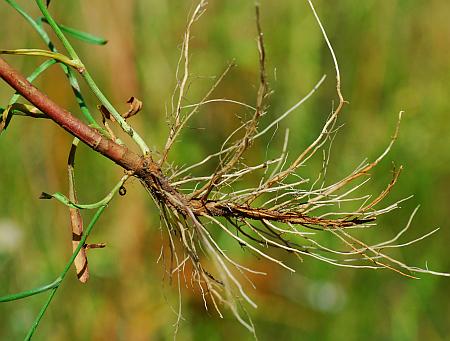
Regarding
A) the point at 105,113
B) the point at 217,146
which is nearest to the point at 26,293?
the point at 105,113

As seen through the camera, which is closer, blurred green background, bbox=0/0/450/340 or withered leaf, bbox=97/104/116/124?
withered leaf, bbox=97/104/116/124

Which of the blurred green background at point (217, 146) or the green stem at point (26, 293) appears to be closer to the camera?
the green stem at point (26, 293)

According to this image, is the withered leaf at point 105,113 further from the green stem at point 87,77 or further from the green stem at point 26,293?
the green stem at point 26,293

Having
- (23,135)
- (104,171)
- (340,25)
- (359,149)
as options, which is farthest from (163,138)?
(340,25)

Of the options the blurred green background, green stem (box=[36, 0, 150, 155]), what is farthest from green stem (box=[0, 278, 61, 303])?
the blurred green background

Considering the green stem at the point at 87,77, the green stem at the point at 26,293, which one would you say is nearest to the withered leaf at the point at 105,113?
the green stem at the point at 87,77

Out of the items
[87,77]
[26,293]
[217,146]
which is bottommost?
[217,146]

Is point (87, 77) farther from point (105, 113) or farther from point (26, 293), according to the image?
point (26, 293)

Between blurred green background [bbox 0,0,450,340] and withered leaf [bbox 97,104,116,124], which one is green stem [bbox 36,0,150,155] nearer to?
withered leaf [bbox 97,104,116,124]

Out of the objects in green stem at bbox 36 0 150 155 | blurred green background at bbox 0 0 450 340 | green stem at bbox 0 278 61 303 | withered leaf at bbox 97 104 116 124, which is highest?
green stem at bbox 36 0 150 155
